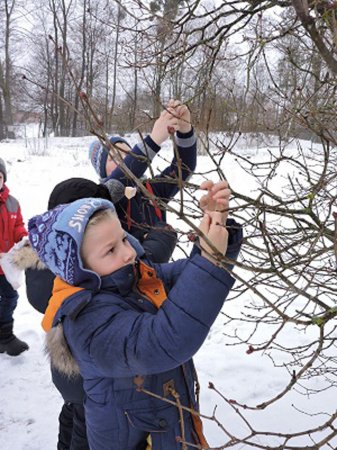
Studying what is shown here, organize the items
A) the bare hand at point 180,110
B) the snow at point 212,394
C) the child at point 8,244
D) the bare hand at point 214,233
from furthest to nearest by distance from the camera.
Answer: the child at point 8,244, the snow at point 212,394, the bare hand at point 180,110, the bare hand at point 214,233

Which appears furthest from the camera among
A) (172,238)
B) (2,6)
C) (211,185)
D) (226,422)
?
(2,6)

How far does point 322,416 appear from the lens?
2605mm

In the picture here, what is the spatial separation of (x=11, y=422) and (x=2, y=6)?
29.4 m

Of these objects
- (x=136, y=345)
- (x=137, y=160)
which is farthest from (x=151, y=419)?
(x=137, y=160)

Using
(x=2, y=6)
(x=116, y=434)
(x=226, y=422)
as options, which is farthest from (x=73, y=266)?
(x=2, y=6)

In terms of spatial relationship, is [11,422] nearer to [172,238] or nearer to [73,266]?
[172,238]

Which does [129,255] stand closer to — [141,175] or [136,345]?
[136,345]

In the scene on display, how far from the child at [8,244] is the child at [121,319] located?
1.87 meters

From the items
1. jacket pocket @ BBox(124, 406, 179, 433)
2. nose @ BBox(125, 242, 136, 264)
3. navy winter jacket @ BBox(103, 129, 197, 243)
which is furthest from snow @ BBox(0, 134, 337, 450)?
jacket pocket @ BBox(124, 406, 179, 433)

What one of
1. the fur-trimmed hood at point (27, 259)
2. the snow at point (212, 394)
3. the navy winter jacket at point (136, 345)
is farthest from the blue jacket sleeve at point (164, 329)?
the snow at point (212, 394)

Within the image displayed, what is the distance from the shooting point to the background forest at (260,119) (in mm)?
Answer: 1085

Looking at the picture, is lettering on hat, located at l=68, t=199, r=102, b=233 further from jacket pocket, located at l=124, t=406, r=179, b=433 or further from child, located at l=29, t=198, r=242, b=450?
jacket pocket, located at l=124, t=406, r=179, b=433

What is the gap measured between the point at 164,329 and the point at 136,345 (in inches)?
3.5

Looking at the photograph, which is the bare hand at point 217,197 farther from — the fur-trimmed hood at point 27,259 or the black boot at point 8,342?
the black boot at point 8,342
